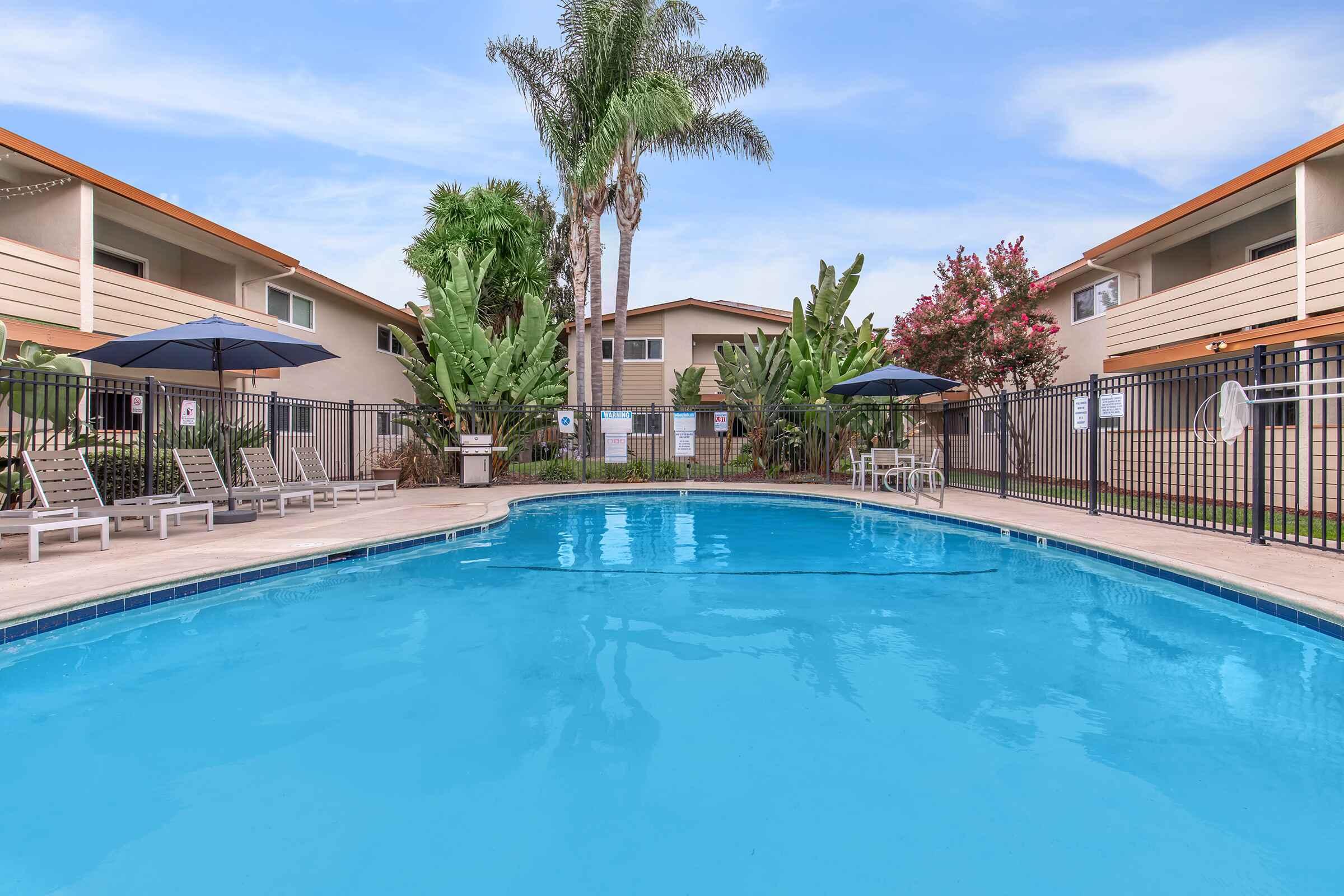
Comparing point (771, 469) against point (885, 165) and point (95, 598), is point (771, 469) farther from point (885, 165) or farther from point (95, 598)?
point (95, 598)

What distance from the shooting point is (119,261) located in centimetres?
1409

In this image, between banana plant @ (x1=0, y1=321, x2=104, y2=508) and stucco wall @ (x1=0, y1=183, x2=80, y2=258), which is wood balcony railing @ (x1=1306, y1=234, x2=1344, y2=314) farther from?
stucco wall @ (x1=0, y1=183, x2=80, y2=258)

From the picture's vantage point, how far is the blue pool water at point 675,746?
233cm

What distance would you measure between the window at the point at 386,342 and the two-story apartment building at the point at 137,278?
1.17m

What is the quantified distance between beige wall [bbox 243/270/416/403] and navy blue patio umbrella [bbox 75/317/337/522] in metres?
5.72

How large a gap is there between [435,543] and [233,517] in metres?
3.14

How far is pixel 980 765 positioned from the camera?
302 centimetres

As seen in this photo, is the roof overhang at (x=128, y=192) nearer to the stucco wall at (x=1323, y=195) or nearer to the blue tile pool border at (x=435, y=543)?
the blue tile pool border at (x=435, y=543)

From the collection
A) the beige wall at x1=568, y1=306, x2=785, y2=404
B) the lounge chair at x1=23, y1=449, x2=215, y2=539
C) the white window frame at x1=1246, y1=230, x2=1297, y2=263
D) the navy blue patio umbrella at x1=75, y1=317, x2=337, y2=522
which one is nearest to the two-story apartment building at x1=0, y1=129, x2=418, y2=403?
the navy blue patio umbrella at x1=75, y1=317, x2=337, y2=522

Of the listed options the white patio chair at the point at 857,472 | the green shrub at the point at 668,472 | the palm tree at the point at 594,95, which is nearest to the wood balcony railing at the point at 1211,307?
the white patio chair at the point at 857,472

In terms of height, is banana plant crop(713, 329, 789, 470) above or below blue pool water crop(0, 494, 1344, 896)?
above

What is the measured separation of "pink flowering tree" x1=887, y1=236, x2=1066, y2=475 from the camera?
16.2m

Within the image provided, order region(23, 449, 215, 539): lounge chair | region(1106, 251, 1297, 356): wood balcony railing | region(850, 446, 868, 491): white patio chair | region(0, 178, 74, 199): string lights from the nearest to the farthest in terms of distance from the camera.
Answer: region(23, 449, 215, 539): lounge chair → region(0, 178, 74, 199): string lights → region(1106, 251, 1297, 356): wood balcony railing → region(850, 446, 868, 491): white patio chair

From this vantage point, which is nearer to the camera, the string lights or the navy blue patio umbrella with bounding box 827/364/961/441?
the string lights
